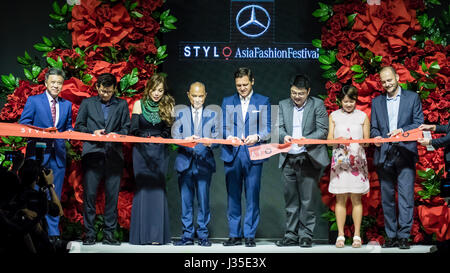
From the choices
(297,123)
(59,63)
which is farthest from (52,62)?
(297,123)

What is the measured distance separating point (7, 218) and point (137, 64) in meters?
3.25

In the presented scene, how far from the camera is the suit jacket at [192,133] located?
21.5 feet

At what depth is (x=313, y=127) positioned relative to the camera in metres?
6.54

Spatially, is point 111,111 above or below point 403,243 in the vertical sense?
above

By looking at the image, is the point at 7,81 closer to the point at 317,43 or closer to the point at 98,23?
the point at 98,23

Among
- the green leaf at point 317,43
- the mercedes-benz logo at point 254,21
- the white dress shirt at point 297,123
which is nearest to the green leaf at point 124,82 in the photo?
the mercedes-benz logo at point 254,21

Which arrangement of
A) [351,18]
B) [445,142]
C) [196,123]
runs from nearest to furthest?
[445,142]
[196,123]
[351,18]

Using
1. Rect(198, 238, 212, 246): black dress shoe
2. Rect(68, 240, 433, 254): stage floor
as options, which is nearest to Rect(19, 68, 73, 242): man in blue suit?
Rect(68, 240, 433, 254): stage floor

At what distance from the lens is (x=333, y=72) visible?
723cm

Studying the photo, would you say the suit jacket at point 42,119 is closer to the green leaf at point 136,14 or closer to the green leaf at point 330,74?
the green leaf at point 136,14

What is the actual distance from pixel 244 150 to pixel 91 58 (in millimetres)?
2053

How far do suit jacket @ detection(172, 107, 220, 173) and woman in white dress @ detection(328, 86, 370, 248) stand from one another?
118 centimetres
